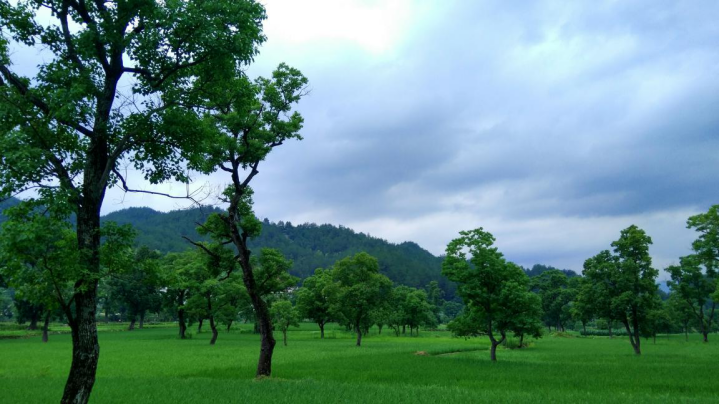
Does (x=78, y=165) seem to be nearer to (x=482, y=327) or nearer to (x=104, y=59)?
(x=104, y=59)

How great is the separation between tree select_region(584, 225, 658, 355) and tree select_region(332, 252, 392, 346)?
2585cm

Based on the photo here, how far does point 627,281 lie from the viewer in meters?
39.0

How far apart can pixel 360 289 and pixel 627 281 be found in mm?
29839

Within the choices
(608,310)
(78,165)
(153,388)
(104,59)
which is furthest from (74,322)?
(608,310)

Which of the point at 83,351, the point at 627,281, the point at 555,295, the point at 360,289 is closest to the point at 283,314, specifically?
the point at 360,289

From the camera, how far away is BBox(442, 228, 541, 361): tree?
32875mm

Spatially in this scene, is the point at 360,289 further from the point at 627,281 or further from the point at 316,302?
the point at 627,281

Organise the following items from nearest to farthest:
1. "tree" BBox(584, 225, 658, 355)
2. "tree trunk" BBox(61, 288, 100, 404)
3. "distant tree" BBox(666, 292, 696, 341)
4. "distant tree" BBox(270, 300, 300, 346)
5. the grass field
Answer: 1. "tree trunk" BBox(61, 288, 100, 404)
2. the grass field
3. "tree" BBox(584, 225, 658, 355)
4. "distant tree" BBox(270, 300, 300, 346)
5. "distant tree" BBox(666, 292, 696, 341)

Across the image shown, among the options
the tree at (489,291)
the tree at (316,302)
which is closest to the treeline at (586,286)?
the tree at (489,291)

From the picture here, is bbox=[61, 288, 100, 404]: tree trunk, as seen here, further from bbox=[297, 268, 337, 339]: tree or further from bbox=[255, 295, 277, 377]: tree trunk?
bbox=[297, 268, 337, 339]: tree

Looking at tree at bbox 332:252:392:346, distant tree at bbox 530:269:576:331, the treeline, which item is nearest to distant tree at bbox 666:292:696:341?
distant tree at bbox 530:269:576:331

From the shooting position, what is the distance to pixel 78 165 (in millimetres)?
10859

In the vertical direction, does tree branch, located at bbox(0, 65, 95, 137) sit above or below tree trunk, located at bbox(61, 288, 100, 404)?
above

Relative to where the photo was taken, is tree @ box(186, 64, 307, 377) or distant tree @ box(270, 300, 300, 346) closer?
tree @ box(186, 64, 307, 377)
